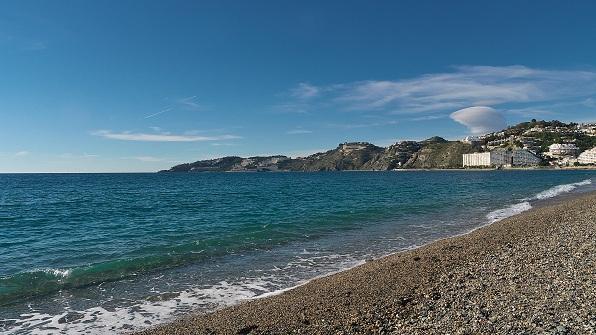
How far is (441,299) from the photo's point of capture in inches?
449

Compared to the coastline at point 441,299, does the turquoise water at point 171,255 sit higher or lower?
lower

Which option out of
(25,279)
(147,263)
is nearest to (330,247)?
(147,263)

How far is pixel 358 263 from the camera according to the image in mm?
19000

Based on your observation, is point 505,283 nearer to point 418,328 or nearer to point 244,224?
point 418,328

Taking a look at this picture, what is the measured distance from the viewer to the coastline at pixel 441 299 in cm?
944

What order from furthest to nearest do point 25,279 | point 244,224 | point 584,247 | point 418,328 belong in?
1. point 244,224
2. point 25,279
3. point 584,247
4. point 418,328

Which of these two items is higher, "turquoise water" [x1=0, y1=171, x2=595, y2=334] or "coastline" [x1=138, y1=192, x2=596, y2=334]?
"coastline" [x1=138, y1=192, x2=596, y2=334]

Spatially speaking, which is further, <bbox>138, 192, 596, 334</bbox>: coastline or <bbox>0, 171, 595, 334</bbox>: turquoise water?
<bbox>0, 171, 595, 334</bbox>: turquoise water

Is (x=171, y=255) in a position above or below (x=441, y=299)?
below

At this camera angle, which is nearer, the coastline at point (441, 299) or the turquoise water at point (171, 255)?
the coastline at point (441, 299)

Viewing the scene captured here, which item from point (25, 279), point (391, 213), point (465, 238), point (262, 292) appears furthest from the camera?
point (391, 213)

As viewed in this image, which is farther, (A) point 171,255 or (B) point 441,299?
(A) point 171,255

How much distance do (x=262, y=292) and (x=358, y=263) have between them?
5.65m

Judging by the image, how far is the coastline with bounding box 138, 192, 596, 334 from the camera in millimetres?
9438
